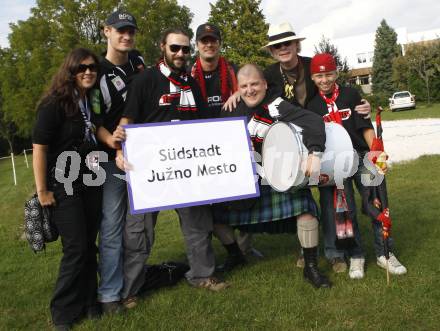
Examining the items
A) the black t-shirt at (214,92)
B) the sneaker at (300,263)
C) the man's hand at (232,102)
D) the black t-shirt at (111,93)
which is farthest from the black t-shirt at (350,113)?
the black t-shirt at (111,93)

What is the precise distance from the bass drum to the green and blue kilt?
25cm

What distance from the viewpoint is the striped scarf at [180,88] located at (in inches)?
164

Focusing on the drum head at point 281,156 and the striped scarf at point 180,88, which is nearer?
the drum head at point 281,156

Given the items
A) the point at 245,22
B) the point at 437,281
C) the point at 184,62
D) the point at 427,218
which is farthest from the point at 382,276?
the point at 245,22

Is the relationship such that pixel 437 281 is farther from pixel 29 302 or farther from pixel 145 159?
pixel 29 302

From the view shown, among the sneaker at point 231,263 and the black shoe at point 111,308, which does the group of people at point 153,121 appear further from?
the sneaker at point 231,263

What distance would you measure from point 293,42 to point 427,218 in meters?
3.32

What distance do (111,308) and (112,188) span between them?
3.47 feet

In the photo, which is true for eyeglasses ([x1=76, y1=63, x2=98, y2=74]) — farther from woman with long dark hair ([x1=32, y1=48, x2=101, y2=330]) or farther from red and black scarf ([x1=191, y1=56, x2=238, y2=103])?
red and black scarf ([x1=191, y1=56, x2=238, y2=103])

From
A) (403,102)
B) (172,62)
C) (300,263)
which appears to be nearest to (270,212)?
(300,263)

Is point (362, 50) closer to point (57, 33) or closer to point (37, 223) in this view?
point (57, 33)

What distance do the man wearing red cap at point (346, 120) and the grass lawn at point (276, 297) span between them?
0.17m

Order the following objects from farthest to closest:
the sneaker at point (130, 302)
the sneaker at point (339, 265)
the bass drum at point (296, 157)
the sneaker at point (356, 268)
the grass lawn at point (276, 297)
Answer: the sneaker at point (339, 265)
the sneaker at point (356, 268)
the sneaker at point (130, 302)
the bass drum at point (296, 157)
the grass lawn at point (276, 297)

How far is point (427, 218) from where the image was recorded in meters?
6.36
